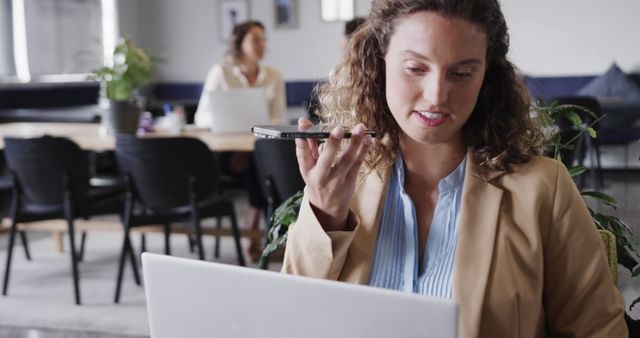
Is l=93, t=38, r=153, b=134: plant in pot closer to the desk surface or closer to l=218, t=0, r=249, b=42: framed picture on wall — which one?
the desk surface

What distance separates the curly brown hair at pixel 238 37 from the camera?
4.97 metres

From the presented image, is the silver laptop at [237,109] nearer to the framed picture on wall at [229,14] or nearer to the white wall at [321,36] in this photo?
the white wall at [321,36]

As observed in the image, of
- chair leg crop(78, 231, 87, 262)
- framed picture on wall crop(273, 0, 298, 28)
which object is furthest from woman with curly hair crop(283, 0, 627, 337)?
framed picture on wall crop(273, 0, 298, 28)

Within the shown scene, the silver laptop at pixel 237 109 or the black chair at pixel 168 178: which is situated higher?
the silver laptop at pixel 237 109

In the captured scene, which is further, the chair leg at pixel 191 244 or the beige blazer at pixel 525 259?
the chair leg at pixel 191 244

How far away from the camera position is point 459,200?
1.36m

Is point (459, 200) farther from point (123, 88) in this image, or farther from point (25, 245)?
point (25, 245)

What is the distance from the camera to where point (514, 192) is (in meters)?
1.30

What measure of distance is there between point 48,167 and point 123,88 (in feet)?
2.27

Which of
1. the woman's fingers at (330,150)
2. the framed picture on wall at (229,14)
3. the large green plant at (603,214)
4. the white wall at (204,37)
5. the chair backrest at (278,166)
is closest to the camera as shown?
the woman's fingers at (330,150)

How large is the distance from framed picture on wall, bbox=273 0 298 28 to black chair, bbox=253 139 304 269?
202 inches

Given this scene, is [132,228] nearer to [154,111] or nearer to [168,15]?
[154,111]

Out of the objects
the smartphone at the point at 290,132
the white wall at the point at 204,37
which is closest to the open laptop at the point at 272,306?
the smartphone at the point at 290,132

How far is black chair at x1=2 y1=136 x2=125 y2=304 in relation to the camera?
393 centimetres
